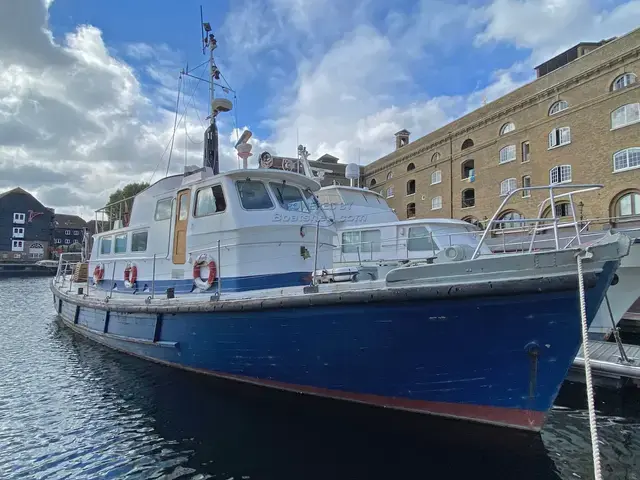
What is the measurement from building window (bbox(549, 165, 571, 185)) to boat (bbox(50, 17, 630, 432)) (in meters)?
20.0

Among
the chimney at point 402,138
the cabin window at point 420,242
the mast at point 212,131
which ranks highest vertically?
the chimney at point 402,138

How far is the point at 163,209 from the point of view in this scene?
869cm

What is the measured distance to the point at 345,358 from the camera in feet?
17.9

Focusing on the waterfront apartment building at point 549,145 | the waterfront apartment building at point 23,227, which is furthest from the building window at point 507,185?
the waterfront apartment building at point 23,227

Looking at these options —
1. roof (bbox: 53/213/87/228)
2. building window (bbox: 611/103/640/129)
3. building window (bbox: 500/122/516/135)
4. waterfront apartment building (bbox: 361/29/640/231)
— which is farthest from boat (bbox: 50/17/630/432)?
roof (bbox: 53/213/87/228)

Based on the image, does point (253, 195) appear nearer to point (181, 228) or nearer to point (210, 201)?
point (210, 201)

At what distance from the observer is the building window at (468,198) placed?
96.4ft

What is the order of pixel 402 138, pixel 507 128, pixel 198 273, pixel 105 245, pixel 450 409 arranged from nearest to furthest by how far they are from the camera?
1. pixel 450 409
2. pixel 198 273
3. pixel 105 245
4. pixel 507 128
5. pixel 402 138

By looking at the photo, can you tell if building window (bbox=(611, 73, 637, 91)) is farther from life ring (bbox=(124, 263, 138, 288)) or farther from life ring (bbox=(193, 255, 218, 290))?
life ring (bbox=(124, 263, 138, 288))

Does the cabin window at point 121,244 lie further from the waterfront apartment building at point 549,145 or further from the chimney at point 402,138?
the chimney at point 402,138

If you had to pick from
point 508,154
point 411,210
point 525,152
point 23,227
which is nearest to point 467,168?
point 508,154

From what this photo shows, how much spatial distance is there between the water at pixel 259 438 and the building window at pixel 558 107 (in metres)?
20.3

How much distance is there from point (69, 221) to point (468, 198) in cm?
7236

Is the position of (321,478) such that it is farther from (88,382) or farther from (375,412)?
(88,382)
